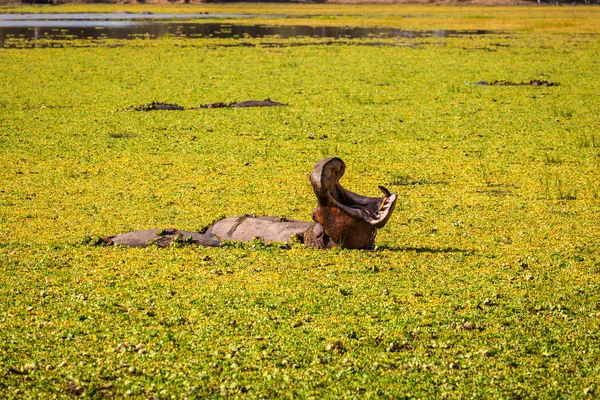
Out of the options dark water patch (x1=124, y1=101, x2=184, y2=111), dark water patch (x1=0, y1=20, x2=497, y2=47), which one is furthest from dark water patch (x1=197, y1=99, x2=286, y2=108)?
dark water patch (x1=0, y1=20, x2=497, y2=47)

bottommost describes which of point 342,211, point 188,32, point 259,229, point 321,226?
point 188,32

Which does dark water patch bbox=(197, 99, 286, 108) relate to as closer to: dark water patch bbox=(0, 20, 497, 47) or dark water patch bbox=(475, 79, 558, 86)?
dark water patch bbox=(475, 79, 558, 86)

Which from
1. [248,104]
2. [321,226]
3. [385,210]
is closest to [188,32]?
[248,104]

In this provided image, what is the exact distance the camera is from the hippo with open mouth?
759cm

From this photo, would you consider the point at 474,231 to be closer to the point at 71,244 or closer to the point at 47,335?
the point at 71,244

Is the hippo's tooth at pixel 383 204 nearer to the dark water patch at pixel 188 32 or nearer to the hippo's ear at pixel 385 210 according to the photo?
the hippo's ear at pixel 385 210

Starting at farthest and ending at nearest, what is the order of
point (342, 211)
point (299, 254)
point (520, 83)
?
1. point (520, 83)
2. point (299, 254)
3. point (342, 211)

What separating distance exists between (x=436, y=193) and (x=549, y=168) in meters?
2.22

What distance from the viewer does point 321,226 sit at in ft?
26.4

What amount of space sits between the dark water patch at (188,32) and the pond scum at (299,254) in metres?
20.9

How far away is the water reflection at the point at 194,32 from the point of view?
1631 inches

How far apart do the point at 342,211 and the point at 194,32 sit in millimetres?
39123

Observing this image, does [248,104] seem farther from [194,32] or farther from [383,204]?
[194,32]

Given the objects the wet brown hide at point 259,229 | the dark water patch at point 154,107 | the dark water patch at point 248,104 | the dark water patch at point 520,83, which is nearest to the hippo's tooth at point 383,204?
the wet brown hide at point 259,229
